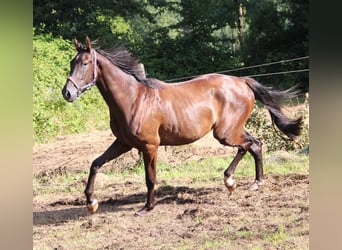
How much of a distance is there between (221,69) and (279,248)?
3.37 ft

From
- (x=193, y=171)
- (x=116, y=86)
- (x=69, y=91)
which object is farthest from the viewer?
(x=193, y=171)

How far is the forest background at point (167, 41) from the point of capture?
10.2 ft

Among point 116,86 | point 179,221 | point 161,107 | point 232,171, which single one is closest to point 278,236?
point 232,171

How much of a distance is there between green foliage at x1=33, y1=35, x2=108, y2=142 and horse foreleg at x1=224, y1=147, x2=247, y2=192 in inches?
28.6

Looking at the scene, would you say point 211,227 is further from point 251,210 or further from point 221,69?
point 221,69

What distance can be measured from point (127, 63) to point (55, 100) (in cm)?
42

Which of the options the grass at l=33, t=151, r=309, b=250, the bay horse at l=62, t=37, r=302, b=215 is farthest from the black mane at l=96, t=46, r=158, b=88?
the grass at l=33, t=151, r=309, b=250

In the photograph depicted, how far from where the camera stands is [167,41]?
128 inches

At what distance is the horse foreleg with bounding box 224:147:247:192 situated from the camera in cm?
322

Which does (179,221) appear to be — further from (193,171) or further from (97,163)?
(97,163)

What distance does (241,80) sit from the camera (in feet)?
10.7

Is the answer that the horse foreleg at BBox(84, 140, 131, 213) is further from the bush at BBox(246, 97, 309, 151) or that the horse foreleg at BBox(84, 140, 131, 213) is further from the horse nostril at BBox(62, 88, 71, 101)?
the bush at BBox(246, 97, 309, 151)

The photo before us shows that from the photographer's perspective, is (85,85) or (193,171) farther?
Answer: (193,171)
